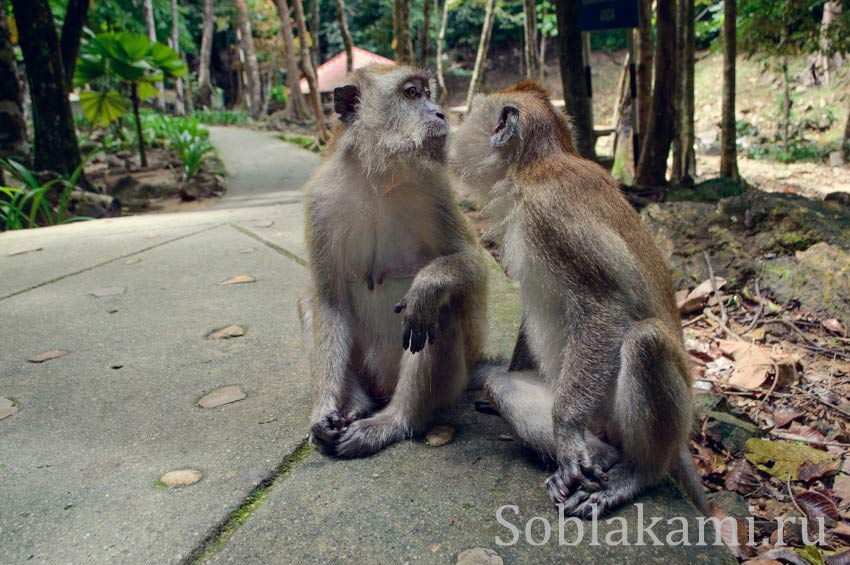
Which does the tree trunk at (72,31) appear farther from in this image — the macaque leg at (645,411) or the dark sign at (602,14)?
the macaque leg at (645,411)

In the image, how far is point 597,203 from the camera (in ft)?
7.57

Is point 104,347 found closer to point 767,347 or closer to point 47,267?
point 47,267

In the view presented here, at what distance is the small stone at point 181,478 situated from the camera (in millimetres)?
2166

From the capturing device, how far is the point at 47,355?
3279 mm

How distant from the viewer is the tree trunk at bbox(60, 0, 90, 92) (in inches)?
364

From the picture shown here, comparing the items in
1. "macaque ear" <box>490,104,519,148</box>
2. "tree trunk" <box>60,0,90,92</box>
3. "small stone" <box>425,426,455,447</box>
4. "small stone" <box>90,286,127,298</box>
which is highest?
"tree trunk" <box>60,0,90,92</box>

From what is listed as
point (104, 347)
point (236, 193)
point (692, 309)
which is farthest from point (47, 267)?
point (236, 193)

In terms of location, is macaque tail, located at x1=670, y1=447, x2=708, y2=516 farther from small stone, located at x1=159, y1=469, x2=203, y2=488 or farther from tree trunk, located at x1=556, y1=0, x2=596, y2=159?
tree trunk, located at x1=556, y1=0, x2=596, y2=159

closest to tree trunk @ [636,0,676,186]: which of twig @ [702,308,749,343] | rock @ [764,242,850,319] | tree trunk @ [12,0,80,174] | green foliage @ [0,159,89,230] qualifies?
rock @ [764,242,850,319]

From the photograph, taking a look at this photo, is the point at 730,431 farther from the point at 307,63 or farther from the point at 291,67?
the point at 291,67

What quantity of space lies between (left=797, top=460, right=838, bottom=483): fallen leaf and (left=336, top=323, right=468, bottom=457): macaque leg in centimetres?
171

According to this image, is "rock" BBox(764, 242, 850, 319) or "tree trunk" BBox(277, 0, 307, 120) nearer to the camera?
"rock" BBox(764, 242, 850, 319)

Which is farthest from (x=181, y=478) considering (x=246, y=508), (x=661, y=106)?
(x=661, y=106)

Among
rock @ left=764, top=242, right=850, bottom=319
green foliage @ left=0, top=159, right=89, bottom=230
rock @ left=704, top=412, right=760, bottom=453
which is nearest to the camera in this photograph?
rock @ left=704, top=412, right=760, bottom=453
